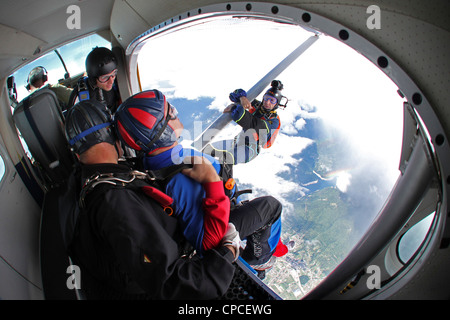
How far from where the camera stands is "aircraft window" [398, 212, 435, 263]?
3.90 ft

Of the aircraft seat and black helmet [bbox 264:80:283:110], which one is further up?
black helmet [bbox 264:80:283:110]

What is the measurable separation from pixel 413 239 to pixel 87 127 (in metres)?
1.65

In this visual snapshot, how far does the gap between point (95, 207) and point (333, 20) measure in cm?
123

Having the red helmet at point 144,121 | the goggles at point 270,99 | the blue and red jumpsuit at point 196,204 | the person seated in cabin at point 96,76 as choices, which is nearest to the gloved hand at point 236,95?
the goggles at point 270,99

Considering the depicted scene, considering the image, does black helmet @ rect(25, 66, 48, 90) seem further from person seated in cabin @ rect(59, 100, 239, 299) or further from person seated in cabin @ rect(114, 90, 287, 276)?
person seated in cabin @ rect(114, 90, 287, 276)

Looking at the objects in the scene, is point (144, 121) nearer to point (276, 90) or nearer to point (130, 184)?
Result: point (130, 184)

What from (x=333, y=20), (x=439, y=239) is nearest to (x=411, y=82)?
(x=333, y=20)

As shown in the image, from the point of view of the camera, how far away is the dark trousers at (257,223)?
205 centimetres

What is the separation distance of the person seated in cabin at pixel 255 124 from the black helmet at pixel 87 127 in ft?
6.80

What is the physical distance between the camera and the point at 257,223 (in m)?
2.11

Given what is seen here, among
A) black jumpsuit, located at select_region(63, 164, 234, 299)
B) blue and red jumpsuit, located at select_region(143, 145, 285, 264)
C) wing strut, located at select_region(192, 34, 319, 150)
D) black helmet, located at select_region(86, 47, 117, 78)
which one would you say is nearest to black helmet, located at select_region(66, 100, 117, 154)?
black jumpsuit, located at select_region(63, 164, 234, 299)

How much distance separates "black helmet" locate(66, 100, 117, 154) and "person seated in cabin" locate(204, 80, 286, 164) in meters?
Result: 2.07

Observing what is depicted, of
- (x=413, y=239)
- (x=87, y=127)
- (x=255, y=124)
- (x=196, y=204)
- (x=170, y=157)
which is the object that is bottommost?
(x=413, y=239)

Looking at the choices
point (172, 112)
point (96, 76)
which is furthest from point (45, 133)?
point (172, 112)
